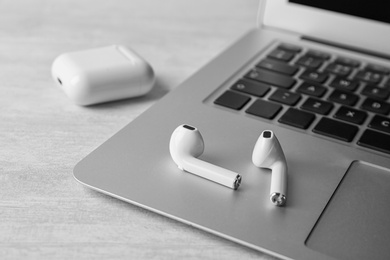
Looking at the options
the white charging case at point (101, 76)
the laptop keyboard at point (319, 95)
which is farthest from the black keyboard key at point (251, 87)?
the white charging case at point (101, 76)

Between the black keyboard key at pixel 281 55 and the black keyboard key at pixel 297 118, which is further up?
the black keyboard key at pixel 281 55

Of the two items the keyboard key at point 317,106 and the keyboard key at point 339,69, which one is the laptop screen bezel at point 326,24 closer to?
the keyboard key at point 339,69

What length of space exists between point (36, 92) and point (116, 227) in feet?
0.91

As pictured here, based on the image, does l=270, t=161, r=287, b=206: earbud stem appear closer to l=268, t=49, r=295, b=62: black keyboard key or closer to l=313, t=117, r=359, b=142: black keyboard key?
l=313, t=117, r=359, b=142: black keyboard key

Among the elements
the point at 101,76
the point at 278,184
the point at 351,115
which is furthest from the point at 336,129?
the point at 101,76

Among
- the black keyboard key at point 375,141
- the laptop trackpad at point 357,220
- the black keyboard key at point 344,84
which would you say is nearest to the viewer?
the laptop trackpad at point 357,220

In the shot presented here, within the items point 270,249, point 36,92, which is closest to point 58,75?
point 36,92

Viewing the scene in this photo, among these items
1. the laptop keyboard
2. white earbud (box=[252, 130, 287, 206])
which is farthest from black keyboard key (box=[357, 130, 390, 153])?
white earbud (box=[252, 130, 287, 206])

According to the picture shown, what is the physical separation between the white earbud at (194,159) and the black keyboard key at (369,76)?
0.28 metres

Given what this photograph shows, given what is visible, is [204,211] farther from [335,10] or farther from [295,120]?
[335,10]

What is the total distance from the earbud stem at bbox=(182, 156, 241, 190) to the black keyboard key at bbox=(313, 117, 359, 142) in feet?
0.46

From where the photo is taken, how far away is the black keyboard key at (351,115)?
0.63 metres

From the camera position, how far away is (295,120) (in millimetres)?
629

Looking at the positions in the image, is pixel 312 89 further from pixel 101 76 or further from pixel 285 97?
pixel 101 76
